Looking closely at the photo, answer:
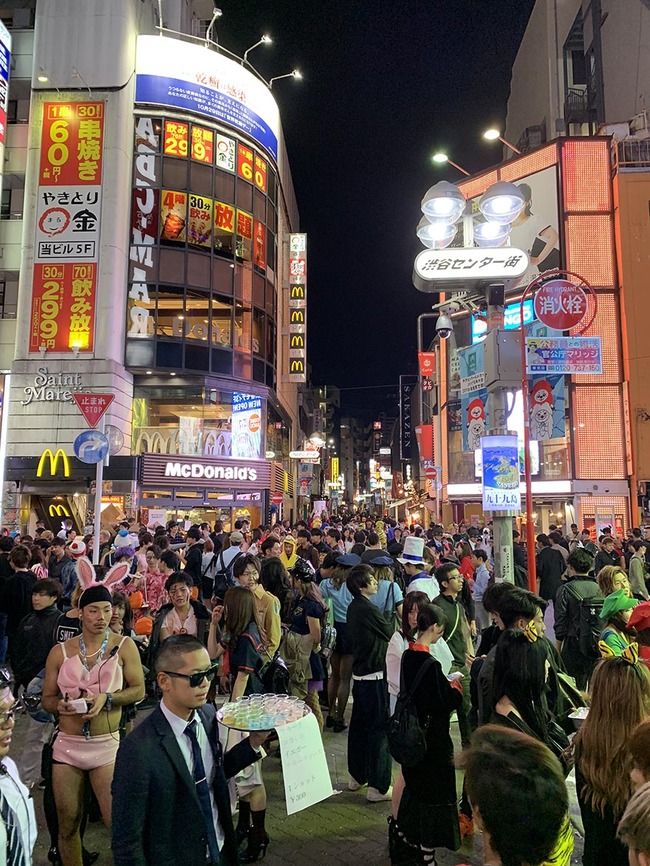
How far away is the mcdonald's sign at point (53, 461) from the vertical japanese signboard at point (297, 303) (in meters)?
17.1

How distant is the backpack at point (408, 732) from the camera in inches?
149

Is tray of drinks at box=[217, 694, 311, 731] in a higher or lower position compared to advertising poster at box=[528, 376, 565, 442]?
lower

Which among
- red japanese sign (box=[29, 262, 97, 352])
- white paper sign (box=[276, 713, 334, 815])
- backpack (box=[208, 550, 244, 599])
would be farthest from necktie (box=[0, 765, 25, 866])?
red japanese sign (box=[29, 262, 97, 352])

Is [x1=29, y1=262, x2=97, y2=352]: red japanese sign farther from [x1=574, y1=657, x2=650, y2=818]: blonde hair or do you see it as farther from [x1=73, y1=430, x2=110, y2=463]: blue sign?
[x1=574, y1=657, x2=650, y2=818]: blonde hair

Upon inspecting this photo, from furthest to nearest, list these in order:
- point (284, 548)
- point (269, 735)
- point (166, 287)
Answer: point (166, 287) → point (284, 548) → point (269, 735)

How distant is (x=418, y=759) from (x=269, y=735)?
4.37 ft

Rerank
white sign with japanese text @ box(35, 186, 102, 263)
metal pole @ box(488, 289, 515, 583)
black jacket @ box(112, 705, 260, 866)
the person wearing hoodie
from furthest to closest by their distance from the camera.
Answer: white sign with japanese text @ box(35, 186, 102, 263), the person wearing hoodie, metal pole @ box(488, 289, 515, 583), black jacket @ box(112, 705, 260, 866)

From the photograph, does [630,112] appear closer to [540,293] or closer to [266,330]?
[266,330]

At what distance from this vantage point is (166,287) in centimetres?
2608

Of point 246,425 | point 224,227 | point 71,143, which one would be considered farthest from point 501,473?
point 71,143

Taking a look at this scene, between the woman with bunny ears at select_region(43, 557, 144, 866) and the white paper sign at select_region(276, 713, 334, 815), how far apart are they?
4.86 ft

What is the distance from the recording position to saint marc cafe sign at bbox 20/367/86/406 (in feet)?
75.6

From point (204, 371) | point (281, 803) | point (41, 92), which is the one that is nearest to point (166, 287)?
point (204, 371)

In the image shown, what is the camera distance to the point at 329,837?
477 centimetres
